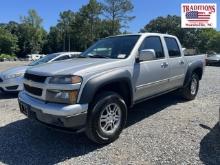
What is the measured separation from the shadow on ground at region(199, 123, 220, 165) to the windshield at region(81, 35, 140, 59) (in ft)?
6.72

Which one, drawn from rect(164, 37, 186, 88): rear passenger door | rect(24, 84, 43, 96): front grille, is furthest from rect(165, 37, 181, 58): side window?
rect(24, 84, 43, 96): front grille

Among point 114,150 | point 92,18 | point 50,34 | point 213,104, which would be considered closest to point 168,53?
point 213,104

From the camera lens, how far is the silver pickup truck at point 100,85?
4.34m

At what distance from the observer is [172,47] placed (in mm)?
7039

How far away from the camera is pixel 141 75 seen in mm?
5504

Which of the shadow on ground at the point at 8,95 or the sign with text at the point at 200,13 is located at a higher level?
the sign with text at the point at 200,13

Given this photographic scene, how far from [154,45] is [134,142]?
2343 millimetres

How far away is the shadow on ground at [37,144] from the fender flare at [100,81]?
91 centimetres

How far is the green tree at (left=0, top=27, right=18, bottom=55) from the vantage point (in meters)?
79.1

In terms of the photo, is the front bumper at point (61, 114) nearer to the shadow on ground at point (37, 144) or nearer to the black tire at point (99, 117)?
the black tire at point (99, 117)

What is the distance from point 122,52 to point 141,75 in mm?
575

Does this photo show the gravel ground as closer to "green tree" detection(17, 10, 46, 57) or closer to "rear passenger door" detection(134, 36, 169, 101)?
"rear passenger door" detection(134, 36, 169, 101)

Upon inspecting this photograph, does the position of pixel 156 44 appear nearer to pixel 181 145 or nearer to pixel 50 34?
pixel 181 145

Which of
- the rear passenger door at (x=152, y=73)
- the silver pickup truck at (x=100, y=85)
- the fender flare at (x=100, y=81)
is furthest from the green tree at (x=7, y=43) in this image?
the fender flare at (x=100, y=81)
